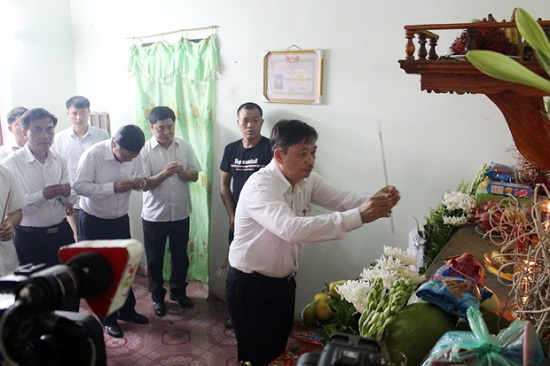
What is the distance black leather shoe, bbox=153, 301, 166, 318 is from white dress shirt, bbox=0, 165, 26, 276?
4.25 feet

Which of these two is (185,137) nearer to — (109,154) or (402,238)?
(109,154)

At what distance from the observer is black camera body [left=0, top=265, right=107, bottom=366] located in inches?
21.1

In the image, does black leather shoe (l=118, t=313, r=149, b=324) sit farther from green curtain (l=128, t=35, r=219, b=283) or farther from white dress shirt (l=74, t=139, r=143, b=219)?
white dress shirt (l=74, t=139, r=143, b=219)

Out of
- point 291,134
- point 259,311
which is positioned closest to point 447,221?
point 291,134

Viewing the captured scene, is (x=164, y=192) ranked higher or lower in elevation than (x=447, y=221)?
lower

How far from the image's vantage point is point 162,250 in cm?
363

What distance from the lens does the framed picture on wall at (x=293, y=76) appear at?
10.5 ft

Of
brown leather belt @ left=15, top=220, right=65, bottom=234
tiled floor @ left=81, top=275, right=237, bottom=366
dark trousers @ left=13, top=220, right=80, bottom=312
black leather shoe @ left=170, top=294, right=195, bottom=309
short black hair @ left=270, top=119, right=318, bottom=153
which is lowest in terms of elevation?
tiled floor @ left=81, top=275, right=237, bottom=366

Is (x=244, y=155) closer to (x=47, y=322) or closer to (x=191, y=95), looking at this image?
Result: (x=191, y=95)

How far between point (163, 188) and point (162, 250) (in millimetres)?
508

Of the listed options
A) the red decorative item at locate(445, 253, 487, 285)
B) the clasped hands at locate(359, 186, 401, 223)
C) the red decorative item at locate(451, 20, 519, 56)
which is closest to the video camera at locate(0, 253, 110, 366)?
the red decorative item at locate(445, 253, 487, 285)

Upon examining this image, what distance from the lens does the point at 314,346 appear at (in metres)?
1.36

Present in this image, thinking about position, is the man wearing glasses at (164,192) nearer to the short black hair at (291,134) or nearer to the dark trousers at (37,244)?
the dark trousers at (37,244)

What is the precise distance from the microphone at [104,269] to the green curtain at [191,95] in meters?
3.23
